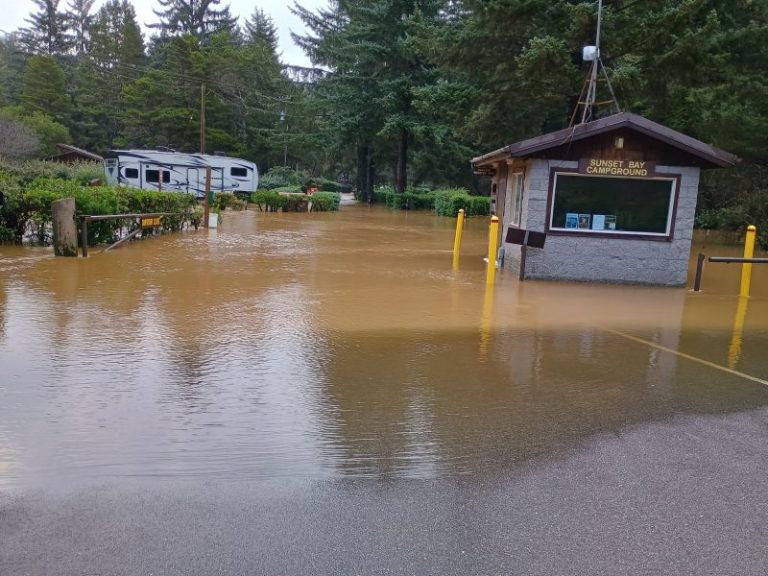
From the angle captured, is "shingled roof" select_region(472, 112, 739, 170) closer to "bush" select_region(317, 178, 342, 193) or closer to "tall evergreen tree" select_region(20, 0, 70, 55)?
"bush" select_region(317, 178, 342, 193)

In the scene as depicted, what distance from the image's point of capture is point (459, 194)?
3862 centimetres

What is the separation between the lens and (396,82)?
42.0 m

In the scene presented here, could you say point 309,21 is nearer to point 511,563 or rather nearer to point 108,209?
point 108,209

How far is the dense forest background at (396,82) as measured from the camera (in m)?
21.2

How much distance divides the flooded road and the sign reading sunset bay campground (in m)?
2.63

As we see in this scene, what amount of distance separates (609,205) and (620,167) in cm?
73

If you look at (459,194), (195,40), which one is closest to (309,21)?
(195,40)

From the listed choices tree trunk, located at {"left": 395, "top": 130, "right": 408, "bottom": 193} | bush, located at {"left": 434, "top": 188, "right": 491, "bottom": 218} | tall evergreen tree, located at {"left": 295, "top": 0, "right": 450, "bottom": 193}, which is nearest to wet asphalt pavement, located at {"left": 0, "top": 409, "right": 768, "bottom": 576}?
bush, located at {"left": 434, "top": 188, "right": 491, "bottom": 218}

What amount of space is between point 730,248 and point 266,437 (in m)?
21.1

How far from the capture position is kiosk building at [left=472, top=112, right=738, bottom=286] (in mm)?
12438

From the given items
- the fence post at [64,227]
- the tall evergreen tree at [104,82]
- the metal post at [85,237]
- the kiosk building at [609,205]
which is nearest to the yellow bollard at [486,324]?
the kiosk building at [609,205]

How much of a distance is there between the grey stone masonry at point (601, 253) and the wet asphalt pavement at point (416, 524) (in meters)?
8.61

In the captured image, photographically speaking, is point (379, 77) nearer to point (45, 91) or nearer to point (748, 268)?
point (45, 91)

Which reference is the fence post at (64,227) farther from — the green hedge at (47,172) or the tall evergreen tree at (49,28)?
the tall evergreen tree at (49,28)
